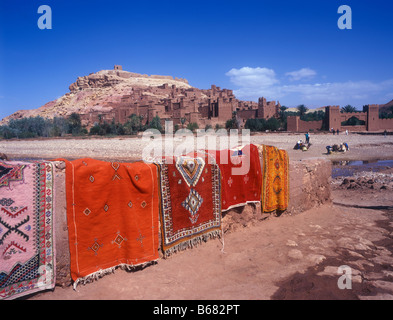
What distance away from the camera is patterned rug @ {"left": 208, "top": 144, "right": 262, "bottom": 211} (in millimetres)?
4332

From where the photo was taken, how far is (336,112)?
113ft

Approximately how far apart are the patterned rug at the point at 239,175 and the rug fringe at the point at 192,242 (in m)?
0.39

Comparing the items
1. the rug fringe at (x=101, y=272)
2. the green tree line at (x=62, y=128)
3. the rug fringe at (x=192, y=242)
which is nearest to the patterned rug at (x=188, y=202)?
the rug fringe at (x=192, y=242)

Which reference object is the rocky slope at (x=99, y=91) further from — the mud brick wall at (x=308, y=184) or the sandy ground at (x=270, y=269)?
the sandy ground at (x=270, y=269)

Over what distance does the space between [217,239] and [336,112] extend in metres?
35.1

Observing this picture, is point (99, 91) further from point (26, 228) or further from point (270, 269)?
point (270, 269)

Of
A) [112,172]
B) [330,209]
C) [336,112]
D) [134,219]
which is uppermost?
[336,112]

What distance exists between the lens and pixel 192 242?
12.5 ft

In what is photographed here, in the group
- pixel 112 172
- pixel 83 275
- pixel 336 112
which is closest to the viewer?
pixel 83 275

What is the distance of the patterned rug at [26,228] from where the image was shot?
2.50 metres

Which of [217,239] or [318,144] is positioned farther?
[318,144]

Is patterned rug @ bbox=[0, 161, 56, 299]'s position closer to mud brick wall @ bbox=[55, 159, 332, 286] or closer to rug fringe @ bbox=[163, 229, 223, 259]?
mud brick wall @ bbox=[55, 159, 332, 286]
